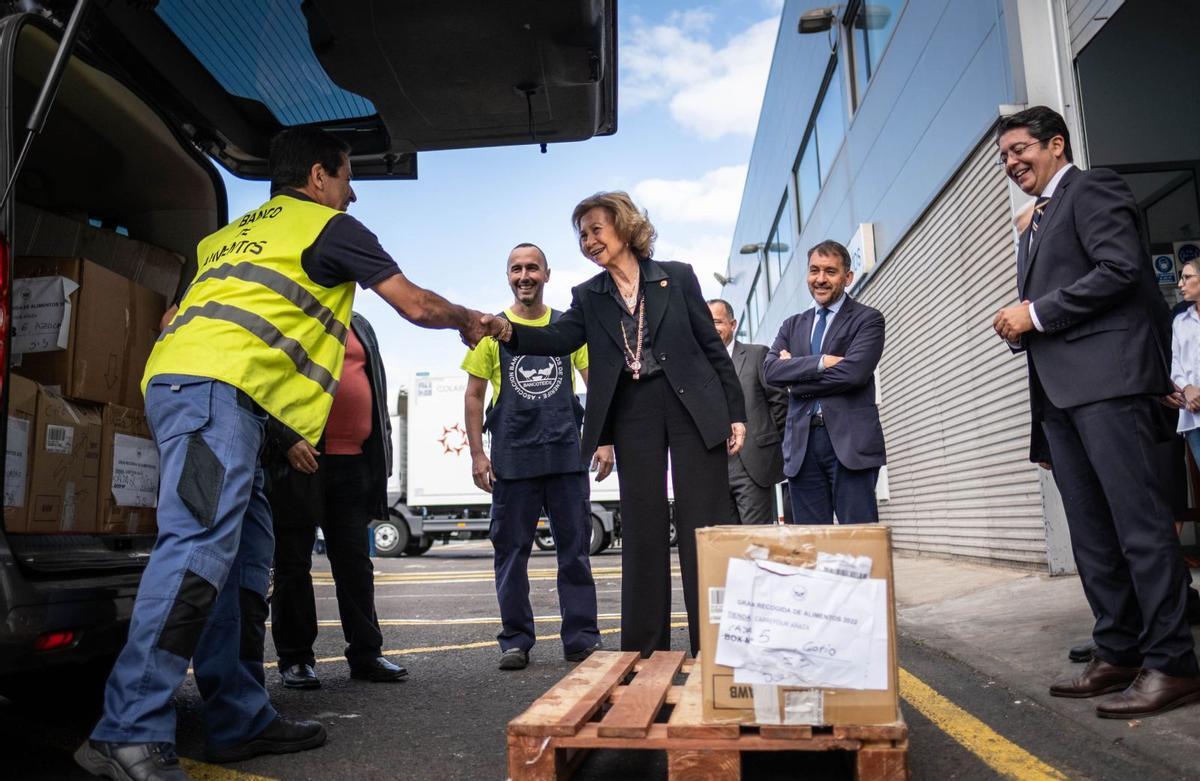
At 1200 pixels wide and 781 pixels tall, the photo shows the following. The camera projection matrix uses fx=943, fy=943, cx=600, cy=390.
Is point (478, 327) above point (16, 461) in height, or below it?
above

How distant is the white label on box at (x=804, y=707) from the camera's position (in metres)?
2.38

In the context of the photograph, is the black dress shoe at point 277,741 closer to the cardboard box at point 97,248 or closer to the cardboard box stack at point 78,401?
the cardboard box stack at point 78,401

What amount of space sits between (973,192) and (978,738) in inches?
228

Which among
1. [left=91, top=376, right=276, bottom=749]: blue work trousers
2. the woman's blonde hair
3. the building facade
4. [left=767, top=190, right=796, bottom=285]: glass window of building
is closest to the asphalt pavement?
[left=91, top=376, right=276, bottom=749]: blue work trousers

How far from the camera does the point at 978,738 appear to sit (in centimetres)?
299

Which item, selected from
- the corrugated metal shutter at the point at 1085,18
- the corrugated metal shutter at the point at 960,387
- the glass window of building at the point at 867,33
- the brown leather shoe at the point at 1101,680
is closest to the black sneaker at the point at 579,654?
the brown leather shoe at the point at 1101,680

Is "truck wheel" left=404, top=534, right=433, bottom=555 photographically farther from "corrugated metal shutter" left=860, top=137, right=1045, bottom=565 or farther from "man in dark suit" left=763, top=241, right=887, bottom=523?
"man in dark suit" left=763, top=241, right=887, bottom=523

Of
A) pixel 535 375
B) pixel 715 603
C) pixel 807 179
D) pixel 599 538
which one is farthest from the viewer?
pixel 807 179

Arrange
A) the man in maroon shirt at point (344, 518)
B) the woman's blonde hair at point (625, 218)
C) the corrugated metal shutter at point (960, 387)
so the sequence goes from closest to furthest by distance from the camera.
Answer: the woman's blonde hair at point (625, 218)
the man in maroon shirt at point (344, 518)
the corrugated metal shutter at point (960, 387)

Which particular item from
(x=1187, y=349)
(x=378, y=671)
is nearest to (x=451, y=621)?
(x=378, y=671)

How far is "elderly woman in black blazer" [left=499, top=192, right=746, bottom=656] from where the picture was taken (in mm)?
3664

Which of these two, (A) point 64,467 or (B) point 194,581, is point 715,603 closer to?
(B) point 194,581

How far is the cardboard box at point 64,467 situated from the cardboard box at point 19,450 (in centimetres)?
3

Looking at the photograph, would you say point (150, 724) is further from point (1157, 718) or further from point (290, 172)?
point (1157, 718)
